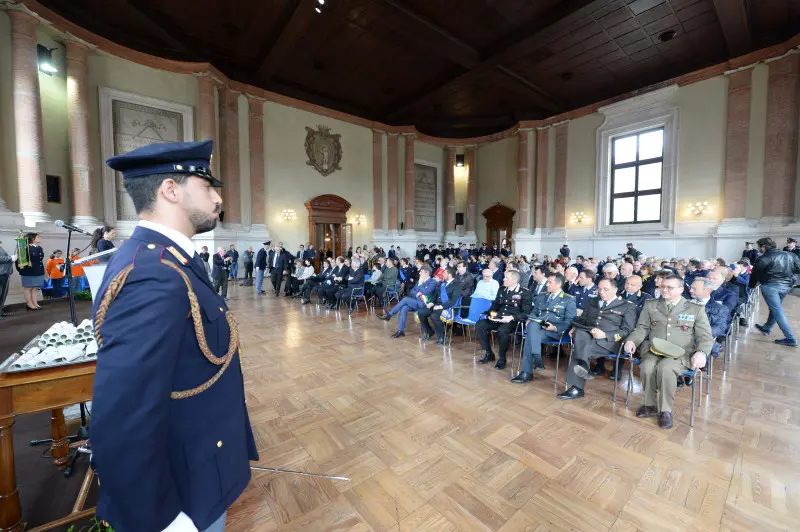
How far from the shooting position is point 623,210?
1368 centimetres

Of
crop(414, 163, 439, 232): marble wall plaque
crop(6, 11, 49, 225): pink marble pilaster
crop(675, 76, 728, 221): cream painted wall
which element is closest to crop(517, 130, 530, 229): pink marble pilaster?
crop(414, 163, 439, 232): marble wall plaque

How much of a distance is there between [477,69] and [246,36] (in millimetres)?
7463

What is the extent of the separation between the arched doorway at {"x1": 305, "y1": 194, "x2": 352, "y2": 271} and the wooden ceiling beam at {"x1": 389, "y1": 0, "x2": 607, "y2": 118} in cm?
608

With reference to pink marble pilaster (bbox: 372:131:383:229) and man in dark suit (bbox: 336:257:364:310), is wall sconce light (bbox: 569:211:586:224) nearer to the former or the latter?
pink marble pilaster (bbox: 372:131:383:229)

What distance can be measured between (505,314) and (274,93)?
1299 centimetres

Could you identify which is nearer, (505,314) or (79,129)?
(505,314)

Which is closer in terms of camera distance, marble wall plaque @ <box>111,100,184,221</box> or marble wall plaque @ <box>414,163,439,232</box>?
marble wall plaque @ <box>111,100,184,221</box>

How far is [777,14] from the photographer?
9102mm

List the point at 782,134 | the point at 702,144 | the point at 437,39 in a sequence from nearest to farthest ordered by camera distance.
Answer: the point at 782,134 < the point at 437,39 < the point at 702,144

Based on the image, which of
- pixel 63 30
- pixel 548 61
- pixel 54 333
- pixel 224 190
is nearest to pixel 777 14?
pixel 548 61

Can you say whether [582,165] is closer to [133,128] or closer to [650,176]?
[650,176]

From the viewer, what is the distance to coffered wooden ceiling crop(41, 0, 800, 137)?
9070 millimetres

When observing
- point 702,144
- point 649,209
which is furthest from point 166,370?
point 649,209

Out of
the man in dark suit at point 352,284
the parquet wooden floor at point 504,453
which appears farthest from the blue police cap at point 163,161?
the man in dark suit at point 352,284
